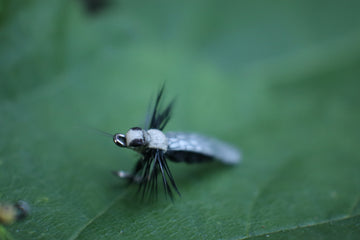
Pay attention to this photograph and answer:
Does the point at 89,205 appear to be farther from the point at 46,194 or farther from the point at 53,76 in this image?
the point at 53,76

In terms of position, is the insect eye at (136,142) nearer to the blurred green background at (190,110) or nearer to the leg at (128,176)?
the leg at (128,176)

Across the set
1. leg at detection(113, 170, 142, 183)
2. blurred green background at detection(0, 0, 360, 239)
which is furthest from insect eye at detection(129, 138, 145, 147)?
blurred green background at detection(0, 0, 360, 239)

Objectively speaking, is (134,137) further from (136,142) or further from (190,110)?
(190,110)

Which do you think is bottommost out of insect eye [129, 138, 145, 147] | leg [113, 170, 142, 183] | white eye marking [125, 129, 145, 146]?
leg [113, 170, 142, 183]

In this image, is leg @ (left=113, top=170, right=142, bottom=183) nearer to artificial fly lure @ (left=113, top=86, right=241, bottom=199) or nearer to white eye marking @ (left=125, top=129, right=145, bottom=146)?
artificial fly lure @ (left=113, top=86, right=241, bottom=199)

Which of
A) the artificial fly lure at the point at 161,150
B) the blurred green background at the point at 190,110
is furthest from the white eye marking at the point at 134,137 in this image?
the blurred green background at the point at 190,110

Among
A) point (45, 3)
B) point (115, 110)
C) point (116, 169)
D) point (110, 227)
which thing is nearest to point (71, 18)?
point (45, 3)
